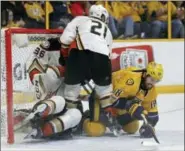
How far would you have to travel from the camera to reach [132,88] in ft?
14.0

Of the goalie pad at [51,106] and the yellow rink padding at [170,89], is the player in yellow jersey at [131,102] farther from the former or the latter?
the yellow rink padding at [170,89]

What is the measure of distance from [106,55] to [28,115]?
0.68 meters

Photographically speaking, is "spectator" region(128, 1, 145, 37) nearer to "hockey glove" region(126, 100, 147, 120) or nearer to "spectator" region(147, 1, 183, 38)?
"spectator" region(147, 1, 183, 38)

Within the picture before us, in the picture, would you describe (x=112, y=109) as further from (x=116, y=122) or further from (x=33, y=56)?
(x=33, y=56)

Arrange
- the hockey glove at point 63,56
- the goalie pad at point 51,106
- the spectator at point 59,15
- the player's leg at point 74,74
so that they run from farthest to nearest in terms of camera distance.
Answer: the spectator at point 59,15, the hockey glove at point 63,56, the player's leg at point 74,74, the goalie pad at point 51,106

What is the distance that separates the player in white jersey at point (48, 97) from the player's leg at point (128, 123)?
37 centimetres

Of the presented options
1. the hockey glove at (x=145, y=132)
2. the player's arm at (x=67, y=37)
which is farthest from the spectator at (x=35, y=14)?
the hockey glove at (x=145, y=132)

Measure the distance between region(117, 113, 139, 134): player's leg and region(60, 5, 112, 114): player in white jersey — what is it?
16cm

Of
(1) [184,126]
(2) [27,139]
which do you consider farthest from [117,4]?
(2) [27,139]

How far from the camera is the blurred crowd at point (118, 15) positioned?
6695 mm

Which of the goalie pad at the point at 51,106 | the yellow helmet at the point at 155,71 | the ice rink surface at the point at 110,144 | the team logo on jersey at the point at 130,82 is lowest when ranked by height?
the ice rink surface at the point at 110,144

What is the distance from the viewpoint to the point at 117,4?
7.06 metres

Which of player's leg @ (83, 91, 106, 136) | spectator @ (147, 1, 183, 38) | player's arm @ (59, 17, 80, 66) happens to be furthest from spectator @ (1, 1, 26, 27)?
player's leg @ (83, 91, 106, 136)

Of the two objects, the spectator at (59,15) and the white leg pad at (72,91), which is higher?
the spectator at (59,15)
